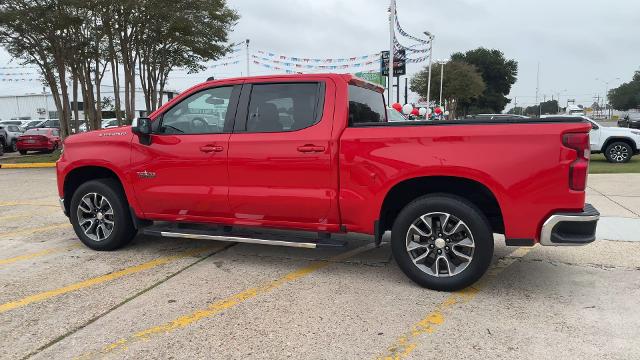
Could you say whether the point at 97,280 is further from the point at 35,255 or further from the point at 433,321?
the point at 433,321

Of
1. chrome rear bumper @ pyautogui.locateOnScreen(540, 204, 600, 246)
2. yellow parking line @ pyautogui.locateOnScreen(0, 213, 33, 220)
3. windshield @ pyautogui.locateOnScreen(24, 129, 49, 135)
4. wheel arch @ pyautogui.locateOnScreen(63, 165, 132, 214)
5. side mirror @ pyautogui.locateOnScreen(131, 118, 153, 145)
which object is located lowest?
yellow parking line @ pyautogui.locateOnScreen(0, 213, 33, 220)

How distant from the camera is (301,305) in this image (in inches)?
153

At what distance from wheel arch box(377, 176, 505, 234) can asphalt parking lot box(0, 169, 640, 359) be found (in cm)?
57

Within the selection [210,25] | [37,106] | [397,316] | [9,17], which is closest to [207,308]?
[397,316]

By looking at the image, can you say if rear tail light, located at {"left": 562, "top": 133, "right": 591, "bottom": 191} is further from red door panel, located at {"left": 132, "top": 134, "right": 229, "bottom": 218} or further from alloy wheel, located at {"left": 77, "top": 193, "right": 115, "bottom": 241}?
alloy wheel, located at {"left": 77, "top": 193, "right": 115, "bottom": 241}

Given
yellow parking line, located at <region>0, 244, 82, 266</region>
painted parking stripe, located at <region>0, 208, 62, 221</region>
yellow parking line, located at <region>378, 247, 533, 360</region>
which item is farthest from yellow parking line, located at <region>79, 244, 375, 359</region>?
painted parking stripe, located at <region>0, 208, 62, 221</region>

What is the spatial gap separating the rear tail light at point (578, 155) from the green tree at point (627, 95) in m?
111

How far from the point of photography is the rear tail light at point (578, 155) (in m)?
3.63

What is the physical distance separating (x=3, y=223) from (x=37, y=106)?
58439mm

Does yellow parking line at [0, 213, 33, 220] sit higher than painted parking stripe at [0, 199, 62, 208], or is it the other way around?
yellow parking line at [0, 213, 33, 220]

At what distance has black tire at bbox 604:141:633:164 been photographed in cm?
1416

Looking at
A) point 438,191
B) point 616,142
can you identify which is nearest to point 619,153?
point 616,142

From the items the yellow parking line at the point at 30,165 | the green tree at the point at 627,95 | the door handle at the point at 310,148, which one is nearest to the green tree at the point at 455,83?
the yellow parking line at the point at 30,165

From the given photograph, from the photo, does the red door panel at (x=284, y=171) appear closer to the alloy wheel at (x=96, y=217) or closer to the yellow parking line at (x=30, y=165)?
the alloy wheel at (x=96, y=217)
